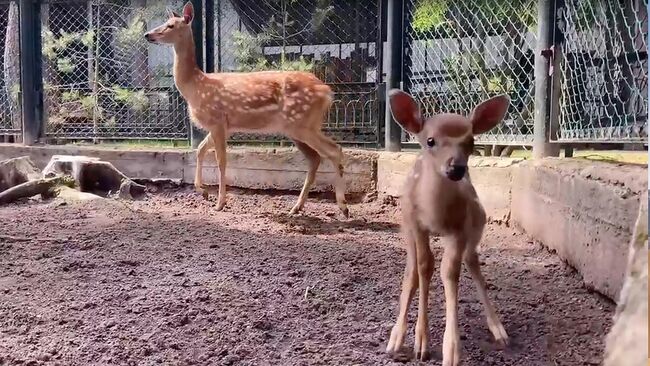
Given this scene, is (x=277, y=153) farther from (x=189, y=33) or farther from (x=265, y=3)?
(x=265, y=3)

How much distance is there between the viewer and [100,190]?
5664 millimetres

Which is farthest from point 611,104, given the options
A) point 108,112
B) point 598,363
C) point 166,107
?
point 108,112

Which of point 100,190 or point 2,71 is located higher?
point 2,71

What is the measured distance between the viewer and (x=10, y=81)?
25.8 ft

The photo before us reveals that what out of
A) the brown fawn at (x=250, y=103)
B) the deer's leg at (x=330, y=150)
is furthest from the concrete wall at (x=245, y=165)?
the deer's leg at (x=330, y=150)

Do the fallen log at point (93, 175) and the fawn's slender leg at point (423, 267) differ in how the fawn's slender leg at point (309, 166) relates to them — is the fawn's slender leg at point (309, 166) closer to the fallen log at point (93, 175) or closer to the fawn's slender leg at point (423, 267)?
the fallen log at point (93, 175)

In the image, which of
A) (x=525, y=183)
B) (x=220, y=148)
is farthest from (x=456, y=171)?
(x=220, y=148)

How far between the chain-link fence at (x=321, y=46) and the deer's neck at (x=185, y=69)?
1201 mm

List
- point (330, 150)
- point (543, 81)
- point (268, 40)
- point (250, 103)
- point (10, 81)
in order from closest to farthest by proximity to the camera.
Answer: point (543, 81), point (330, 150), point (250, 103), point (268, 40), point (10, 81)

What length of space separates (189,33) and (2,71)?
384 cm

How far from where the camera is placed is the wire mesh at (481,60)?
4055 mm

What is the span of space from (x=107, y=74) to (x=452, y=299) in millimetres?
6440

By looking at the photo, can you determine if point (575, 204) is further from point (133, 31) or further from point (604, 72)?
point (133, 31)

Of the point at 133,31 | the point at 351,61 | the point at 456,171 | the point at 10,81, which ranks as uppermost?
the point at 133,31
